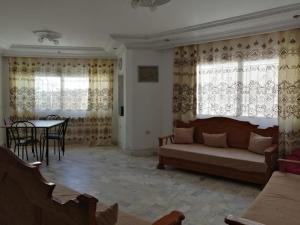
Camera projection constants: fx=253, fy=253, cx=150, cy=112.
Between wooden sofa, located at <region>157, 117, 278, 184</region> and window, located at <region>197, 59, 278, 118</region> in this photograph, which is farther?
window, located at <region>197, 59, 278, 118</region>

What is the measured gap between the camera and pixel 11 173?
4.88ft

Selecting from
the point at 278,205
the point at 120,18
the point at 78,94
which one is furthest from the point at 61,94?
the point at 278,205

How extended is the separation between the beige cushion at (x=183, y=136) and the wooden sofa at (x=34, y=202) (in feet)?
11.5

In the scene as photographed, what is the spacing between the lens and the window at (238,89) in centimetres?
442

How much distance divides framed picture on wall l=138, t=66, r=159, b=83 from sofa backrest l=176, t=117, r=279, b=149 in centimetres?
133

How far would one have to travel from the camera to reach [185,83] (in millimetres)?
5398

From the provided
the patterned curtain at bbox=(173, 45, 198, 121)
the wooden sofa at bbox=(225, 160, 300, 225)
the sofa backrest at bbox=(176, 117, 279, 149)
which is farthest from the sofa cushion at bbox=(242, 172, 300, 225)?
the patterned curtain at bbox=(173, 45, 198, 121)

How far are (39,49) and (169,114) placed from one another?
3692 mm

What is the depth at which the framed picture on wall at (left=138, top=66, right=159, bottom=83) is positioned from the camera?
5680 millimetres

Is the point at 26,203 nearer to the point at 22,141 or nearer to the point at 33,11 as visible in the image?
the point at 33,11

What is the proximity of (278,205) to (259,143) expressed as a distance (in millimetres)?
2057

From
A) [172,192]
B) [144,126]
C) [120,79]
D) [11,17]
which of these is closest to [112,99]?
[120,79]

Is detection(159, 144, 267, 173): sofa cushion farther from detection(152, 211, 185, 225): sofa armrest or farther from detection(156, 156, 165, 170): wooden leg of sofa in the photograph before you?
detection(152, 211, 185, 225): sofa armrest

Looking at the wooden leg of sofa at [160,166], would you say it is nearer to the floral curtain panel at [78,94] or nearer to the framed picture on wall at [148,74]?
the framed picture on wall at [148,74]
